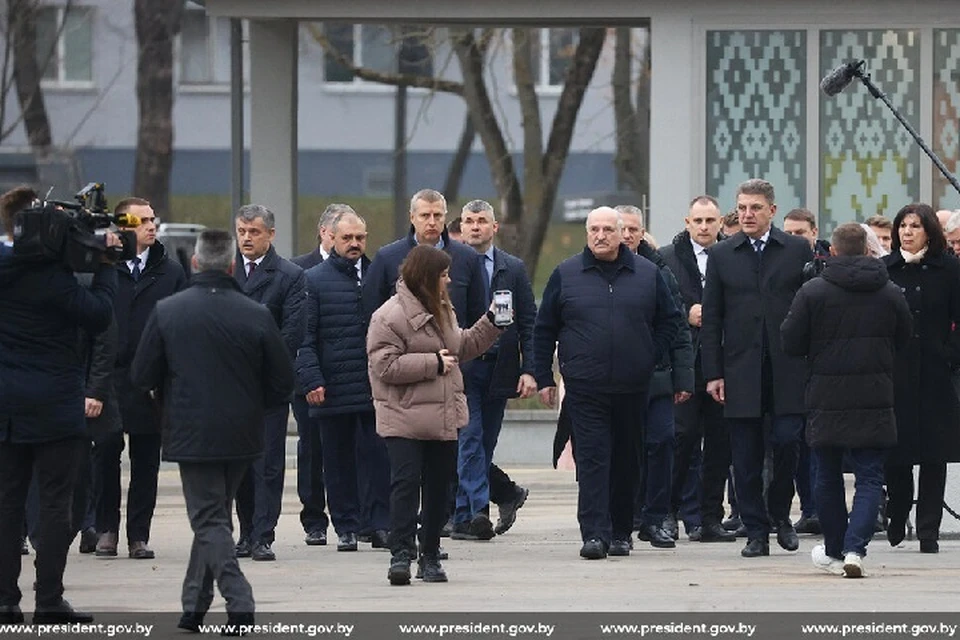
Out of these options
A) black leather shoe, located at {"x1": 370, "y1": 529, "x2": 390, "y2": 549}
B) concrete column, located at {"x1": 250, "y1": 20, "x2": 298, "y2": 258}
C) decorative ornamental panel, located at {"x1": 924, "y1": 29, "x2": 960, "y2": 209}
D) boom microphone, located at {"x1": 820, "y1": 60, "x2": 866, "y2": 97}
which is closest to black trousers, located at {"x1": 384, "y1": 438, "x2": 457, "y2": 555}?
black leather shoe, located at {"x1": 370, "y1": 529, "x2": 390, "y2": 549}

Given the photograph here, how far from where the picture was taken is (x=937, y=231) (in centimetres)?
1505

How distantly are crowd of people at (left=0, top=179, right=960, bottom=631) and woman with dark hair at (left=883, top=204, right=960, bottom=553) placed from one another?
0.01m

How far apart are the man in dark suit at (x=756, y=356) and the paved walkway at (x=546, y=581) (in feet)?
1.17

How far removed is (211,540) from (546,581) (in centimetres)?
244

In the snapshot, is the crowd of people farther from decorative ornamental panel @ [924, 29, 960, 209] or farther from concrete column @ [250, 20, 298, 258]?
concrete column @ [250, 20, 298, 258]

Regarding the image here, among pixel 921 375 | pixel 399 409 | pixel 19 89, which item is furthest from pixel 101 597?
pixel 19 89

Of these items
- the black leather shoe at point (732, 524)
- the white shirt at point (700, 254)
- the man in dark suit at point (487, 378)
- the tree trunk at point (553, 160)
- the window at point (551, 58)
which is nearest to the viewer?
the man in dark suit at point (487, 378)

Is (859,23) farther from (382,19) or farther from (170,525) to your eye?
(170,525)

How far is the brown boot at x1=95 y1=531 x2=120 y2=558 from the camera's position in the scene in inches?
611

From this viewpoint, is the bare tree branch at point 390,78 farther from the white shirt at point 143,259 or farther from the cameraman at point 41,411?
the cameraman at point 41,411

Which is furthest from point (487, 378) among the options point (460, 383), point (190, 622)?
point (190, 622)

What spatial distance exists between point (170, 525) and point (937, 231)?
19.2ft

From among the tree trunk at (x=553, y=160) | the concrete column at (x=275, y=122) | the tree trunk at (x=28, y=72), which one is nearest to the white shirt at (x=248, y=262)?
the concrete column at (x=275, y=122)

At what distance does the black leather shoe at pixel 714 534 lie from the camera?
53.6 ft
